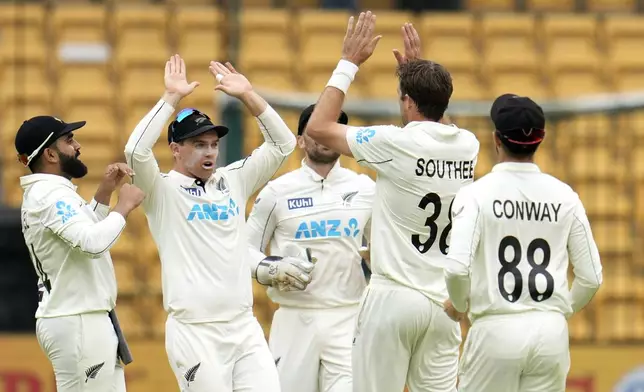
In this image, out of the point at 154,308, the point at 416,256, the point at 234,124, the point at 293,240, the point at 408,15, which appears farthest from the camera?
the point at 408,15

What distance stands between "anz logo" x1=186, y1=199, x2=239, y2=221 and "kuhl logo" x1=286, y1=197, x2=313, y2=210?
2.88 feet

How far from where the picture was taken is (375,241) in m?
7.22

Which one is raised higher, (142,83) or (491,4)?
(491,4)

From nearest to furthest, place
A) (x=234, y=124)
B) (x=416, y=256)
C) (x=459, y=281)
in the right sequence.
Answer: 1. (x=459, y=281)
2. (x=416, y=256)
3. (x=234, y=124)

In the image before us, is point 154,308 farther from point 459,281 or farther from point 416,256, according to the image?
point 459,281

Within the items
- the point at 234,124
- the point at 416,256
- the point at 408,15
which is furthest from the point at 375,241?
the point at 408,15

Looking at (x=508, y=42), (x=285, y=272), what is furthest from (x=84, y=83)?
(x=285, y=272)

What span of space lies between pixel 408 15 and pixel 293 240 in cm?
682

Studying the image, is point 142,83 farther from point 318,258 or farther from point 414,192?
point 414,192

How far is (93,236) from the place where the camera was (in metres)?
7.29

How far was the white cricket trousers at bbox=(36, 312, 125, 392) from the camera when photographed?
24.6 ft

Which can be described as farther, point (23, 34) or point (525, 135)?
point (23, 34)

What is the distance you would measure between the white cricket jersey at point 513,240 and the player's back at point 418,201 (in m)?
0.52

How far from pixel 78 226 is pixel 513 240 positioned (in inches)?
95.6
